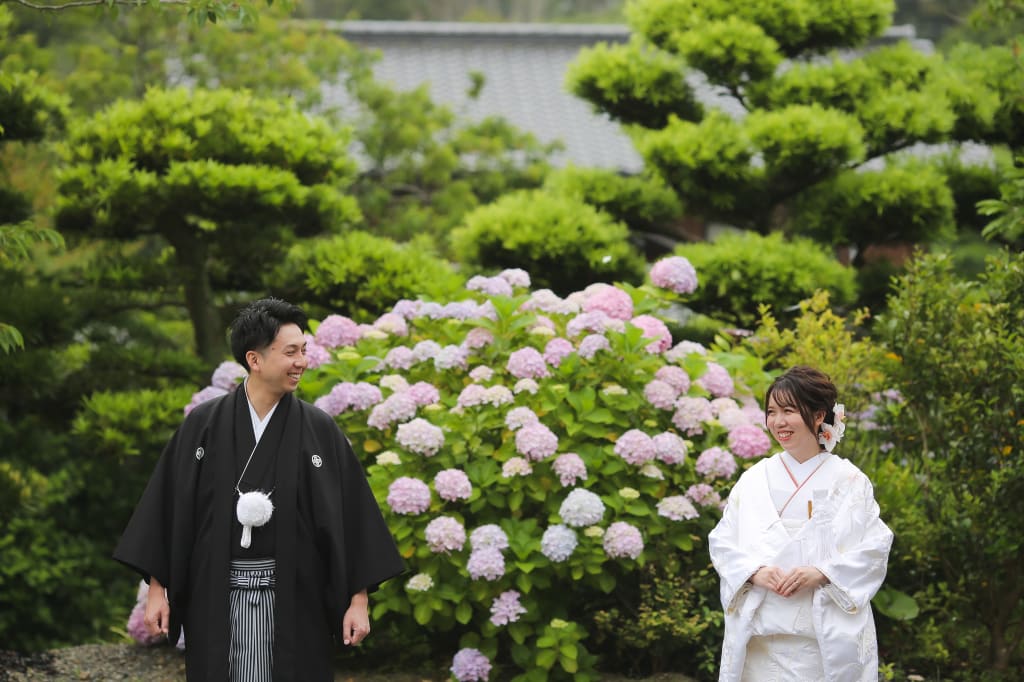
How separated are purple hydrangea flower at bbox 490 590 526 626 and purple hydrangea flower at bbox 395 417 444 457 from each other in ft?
2.22

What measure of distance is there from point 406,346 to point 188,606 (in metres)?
2.43

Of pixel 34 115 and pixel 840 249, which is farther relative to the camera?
pixel 840 249

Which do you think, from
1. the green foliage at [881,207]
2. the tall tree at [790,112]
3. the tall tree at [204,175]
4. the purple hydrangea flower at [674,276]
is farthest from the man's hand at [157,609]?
the green foliage at [881,207]

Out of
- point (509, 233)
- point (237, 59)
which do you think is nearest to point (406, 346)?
point (509, 233)

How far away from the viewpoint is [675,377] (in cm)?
525

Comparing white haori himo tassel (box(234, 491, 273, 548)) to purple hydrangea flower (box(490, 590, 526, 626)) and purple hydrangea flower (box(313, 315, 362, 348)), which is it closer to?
purple hydrangea flower (box(490, 590, 526, 626))

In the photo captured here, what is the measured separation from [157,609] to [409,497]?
1471mm

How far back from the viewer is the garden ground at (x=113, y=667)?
536cm

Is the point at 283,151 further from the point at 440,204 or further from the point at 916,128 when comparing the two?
the point at 916,128

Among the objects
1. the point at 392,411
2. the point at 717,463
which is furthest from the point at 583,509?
the point at 392,411

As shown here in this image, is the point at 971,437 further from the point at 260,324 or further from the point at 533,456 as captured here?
the point at 260,324

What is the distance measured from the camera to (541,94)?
16562 millimetres

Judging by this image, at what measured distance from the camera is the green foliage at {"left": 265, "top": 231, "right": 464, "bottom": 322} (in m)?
7.07

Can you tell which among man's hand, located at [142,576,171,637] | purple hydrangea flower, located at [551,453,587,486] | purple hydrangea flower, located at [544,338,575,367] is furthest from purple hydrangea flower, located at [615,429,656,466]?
man's hand, located at [142,576,171,637]
